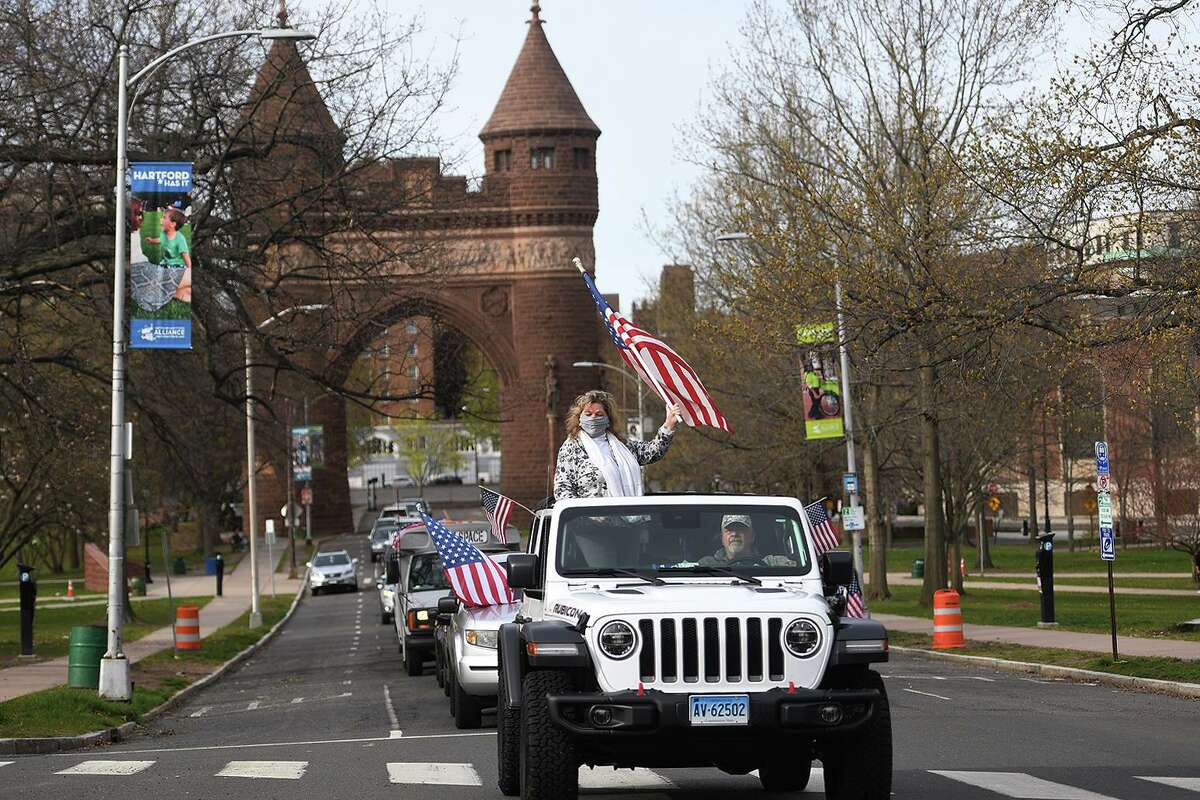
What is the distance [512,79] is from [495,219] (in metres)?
7.32

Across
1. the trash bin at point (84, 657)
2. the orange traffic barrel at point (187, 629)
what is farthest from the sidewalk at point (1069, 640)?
the orange traffic barrel at point (187, 629)

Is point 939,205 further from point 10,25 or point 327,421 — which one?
point 327,421

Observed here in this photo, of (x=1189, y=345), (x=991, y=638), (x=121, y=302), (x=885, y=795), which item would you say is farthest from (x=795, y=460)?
(x=885, y=795)

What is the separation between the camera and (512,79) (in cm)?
8544

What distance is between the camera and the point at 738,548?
1026 centimetres

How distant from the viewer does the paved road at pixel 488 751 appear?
1129cm

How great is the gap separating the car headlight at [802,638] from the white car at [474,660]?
7078 millimetres

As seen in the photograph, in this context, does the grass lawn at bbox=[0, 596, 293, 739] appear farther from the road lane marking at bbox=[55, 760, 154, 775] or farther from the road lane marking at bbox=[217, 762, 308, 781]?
the road lane marking at bbox=[217, 762, 308, 781]

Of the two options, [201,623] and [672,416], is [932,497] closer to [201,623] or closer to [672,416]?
[201,623]

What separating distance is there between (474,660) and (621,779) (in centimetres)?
477

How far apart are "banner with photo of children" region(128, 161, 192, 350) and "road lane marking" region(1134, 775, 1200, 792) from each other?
544 inches

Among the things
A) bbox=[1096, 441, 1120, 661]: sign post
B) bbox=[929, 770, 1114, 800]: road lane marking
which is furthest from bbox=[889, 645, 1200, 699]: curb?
bbox=[929, 770, 1114, 800]: road lane marking

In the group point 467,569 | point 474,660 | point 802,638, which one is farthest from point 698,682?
point 474,660

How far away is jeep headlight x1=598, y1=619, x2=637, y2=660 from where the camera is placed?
900cm
